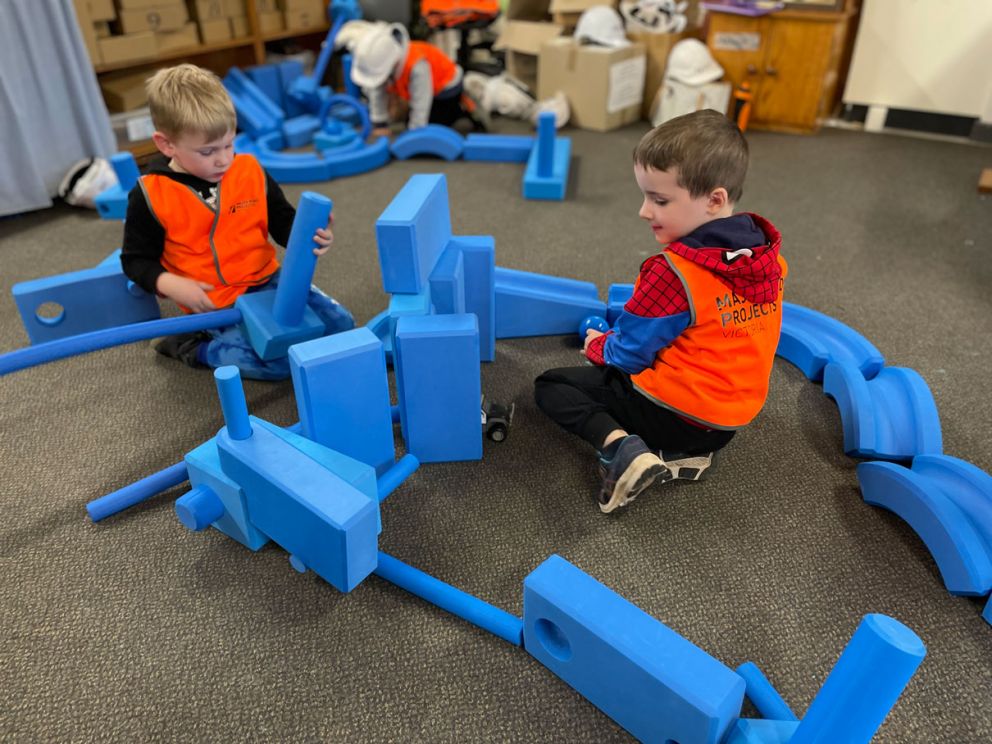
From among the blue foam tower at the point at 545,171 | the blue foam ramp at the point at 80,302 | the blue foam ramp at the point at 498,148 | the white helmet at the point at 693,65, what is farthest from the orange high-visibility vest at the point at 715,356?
the white helmet at the point at 693,65

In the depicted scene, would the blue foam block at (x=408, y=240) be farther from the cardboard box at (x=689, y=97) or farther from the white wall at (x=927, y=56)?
the white wall at (x=927, y=56)

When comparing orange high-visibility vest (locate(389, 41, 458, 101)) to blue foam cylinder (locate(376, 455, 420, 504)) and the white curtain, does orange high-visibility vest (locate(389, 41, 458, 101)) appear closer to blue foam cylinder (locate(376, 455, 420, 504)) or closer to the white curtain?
the white curtain

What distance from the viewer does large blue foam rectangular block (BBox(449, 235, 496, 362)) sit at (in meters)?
1.38

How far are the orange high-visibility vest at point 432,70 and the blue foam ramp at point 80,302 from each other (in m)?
1.63

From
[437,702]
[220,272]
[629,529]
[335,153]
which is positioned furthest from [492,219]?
[437,702]

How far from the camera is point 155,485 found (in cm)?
110

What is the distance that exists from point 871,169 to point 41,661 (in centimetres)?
275

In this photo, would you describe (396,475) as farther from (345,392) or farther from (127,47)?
(127,47)

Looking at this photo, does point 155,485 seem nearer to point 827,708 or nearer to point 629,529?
point 629,529


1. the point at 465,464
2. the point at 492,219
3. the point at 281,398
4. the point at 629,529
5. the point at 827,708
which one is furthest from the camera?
the point at 492,219

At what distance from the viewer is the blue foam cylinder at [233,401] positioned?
0.83 metres

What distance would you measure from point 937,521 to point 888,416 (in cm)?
26

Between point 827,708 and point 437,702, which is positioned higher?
point 827,708

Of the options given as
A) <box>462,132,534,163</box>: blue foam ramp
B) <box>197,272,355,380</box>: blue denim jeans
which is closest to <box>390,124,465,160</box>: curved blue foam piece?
<box>462,132,534,163</box>: blue foam ramp
